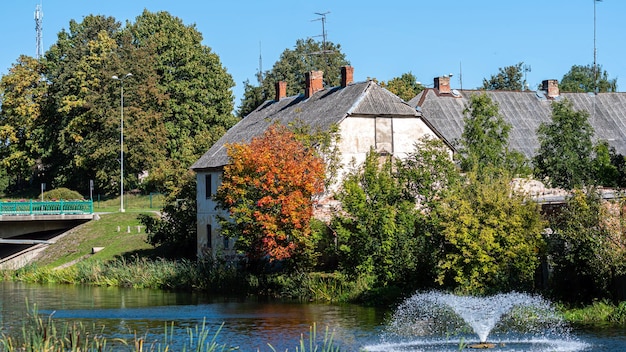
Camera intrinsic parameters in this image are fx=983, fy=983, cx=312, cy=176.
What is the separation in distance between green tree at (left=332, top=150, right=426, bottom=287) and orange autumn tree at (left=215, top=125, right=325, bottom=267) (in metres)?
1.73

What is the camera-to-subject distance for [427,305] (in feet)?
108

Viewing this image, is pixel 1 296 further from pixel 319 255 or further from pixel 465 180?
pixel 465 180

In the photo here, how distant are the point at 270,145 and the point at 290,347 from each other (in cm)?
1552

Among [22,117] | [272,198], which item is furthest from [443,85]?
[22,117]

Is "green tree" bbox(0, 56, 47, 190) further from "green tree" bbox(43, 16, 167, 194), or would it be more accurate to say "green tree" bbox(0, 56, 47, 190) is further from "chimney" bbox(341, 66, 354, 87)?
"chimney" bbox(341, 66, 354, 87)

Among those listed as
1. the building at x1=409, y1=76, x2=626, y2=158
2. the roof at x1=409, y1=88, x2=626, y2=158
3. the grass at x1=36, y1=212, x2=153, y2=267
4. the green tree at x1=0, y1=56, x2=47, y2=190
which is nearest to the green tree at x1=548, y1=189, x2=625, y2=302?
the roof at x1=409, y1=88, x2=626, y2=158

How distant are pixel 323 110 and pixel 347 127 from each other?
119 inches

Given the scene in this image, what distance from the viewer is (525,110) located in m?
63.1

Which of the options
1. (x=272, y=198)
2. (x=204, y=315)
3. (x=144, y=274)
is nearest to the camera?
(x=204, y=315)

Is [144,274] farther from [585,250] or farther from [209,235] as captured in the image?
[585,250]

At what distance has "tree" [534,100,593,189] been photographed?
4959 cm

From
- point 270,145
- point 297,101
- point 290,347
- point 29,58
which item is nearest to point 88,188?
point 29,58

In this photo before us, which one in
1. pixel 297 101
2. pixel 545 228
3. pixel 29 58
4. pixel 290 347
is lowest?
pixel 290 347

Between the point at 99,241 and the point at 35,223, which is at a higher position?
the point at 35,223
